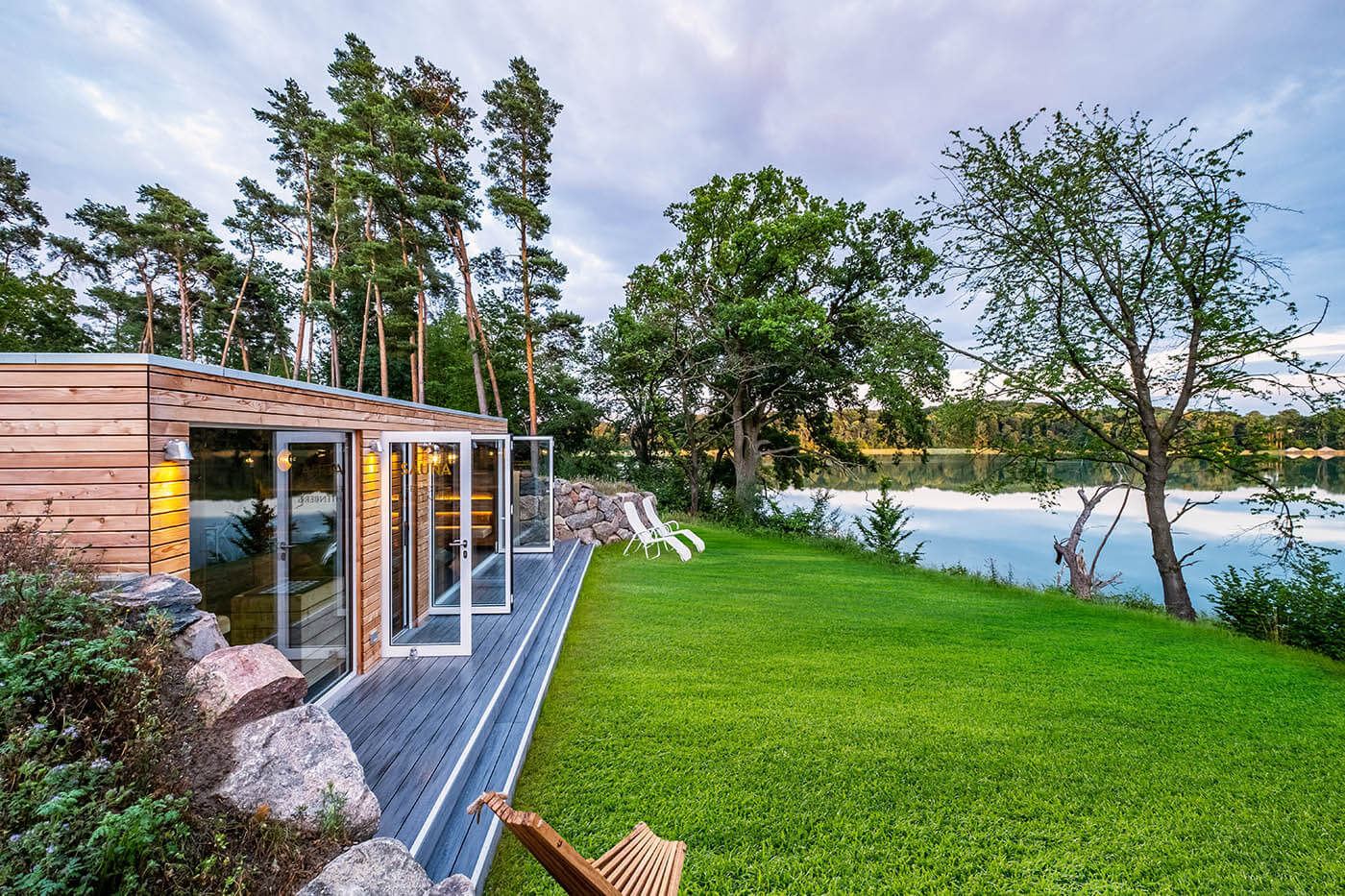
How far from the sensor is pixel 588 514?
1043cm

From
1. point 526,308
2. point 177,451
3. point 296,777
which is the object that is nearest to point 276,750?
point 296,777

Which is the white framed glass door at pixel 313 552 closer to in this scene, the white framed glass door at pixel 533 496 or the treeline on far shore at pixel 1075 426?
the white framed glass door at pixel 533 496

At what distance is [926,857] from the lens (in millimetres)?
2354

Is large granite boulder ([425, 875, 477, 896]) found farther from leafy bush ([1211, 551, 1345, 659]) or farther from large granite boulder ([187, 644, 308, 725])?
leafy bush ([1211, 551, 1345, 659])

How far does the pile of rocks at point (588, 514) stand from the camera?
1030 centimetres

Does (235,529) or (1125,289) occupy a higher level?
(1125,289)

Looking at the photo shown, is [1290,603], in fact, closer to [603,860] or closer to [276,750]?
[603,860]

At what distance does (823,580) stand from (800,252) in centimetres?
Result: 970

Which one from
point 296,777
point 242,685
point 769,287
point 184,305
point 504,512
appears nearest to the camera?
point 296,777

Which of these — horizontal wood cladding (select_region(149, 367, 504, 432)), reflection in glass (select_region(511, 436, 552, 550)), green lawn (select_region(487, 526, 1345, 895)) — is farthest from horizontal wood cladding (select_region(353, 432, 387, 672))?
reflection in glass (select_region(511, 436, 552, 550))

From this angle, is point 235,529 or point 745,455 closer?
point 235,529

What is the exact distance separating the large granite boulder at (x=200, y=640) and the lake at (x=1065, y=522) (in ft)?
33.1

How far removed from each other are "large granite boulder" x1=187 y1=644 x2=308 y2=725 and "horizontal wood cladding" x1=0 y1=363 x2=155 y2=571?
744 millimetres

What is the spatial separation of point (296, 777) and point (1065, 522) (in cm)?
2631
